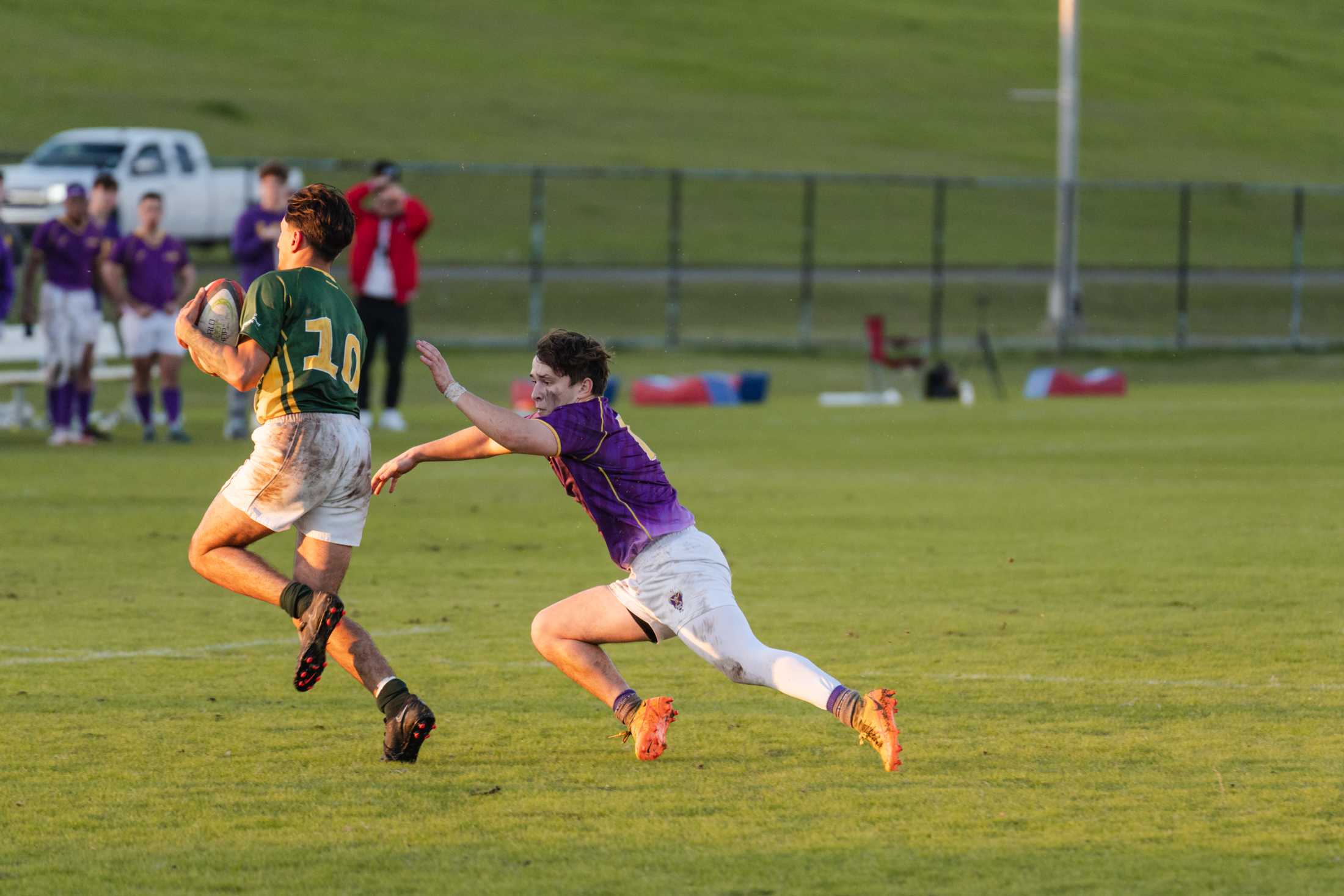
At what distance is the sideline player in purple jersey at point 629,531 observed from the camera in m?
6.03

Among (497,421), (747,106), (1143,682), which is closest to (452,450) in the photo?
(497,421)

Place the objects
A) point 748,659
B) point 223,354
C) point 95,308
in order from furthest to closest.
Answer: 1. point 95,308
2. point 223,354
3. point 748,659

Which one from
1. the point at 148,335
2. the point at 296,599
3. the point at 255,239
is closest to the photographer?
the point at 296,599

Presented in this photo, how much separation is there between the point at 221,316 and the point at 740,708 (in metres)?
2.37

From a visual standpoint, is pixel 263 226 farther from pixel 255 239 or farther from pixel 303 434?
pixel 303 434

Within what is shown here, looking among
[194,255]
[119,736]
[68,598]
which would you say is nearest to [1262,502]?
[68,598]

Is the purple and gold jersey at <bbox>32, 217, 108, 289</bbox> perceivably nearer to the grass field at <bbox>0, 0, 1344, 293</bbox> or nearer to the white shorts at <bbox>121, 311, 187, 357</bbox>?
the white shorts at <bbox>121, 311, 187, 357</bbox>

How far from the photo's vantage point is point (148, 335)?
17.7 m

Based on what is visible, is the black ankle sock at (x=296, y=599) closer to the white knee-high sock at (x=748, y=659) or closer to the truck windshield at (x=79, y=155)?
the white knee-high sock at (x=748, y=659)

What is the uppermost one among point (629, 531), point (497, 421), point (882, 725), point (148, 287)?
point (497, 421)

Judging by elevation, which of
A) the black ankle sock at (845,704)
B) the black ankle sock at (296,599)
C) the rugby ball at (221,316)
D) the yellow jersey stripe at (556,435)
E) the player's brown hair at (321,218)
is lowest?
the black ankle sock at (845,704)

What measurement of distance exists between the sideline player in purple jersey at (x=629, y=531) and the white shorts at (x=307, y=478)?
0.11 metres

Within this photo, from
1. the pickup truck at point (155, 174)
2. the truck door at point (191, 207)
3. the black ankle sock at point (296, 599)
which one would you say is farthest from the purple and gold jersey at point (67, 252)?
the truck door at point (191, 207)

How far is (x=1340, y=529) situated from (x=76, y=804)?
8.88 meters
